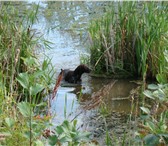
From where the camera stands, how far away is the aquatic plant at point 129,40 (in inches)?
257

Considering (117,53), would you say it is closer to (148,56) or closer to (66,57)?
(148,56)

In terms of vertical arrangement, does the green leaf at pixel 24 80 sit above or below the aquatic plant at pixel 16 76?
above

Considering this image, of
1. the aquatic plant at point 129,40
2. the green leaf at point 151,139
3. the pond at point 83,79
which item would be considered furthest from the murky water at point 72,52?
the green leaf at point 151,139

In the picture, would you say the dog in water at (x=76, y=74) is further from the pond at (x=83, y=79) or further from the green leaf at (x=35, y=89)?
the green leaf at (x=35, y=89)

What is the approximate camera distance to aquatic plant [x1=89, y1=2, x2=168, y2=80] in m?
6.53

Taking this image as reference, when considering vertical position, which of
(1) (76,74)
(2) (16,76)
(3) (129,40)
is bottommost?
(1) (76,74)

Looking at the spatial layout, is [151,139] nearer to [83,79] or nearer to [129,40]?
[129,40]

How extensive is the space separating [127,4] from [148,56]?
89 centimetres

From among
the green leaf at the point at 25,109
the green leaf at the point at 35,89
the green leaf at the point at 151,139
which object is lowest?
the green leaf at the point at 151,139

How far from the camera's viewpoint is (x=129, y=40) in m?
6.89

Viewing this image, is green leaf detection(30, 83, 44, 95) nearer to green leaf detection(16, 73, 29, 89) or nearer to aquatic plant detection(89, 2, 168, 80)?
green leaf detection(16, 73, 29, 89)

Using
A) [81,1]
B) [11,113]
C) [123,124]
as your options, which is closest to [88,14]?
[81,1]

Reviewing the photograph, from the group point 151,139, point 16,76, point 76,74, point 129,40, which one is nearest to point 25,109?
point 151,139

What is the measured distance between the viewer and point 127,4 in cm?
702
